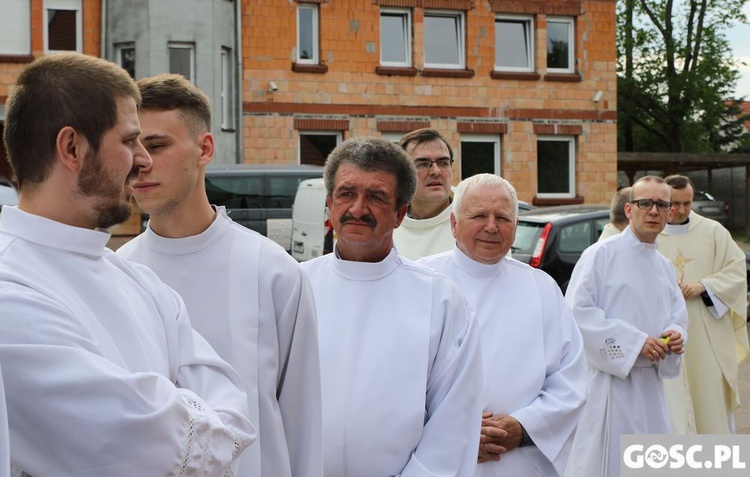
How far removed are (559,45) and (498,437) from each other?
26983 millimetres

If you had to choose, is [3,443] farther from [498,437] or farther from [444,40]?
[444,40]

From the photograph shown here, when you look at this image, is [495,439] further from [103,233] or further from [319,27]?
[319,27]

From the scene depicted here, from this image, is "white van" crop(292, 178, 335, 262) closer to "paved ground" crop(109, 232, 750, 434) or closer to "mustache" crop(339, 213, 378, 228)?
"paved ground" crop(109, 232, 750, 434)

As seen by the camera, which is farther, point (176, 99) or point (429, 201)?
point (429, 201)

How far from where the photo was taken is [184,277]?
130 inches

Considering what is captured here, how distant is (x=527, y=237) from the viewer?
13.3m

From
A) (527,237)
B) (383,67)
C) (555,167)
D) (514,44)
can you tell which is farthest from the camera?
(555,167)

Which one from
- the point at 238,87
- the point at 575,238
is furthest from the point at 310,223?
the point at 238,87

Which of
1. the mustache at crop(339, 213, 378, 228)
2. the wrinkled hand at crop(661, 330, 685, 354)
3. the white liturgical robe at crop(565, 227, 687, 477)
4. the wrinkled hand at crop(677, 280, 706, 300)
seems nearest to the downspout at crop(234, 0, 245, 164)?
the wrinkled hand at crop(677, 280, 706, 300)

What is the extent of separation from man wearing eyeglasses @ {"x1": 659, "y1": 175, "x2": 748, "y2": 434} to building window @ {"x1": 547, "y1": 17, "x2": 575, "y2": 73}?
21.7 meters

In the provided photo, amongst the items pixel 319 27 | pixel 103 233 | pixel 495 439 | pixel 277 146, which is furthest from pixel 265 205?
pixel 103 233

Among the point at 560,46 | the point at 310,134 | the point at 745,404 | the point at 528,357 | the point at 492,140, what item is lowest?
the point at 745,404

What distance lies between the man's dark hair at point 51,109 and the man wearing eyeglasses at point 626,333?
5125 mm

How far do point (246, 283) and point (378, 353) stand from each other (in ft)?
1.98
